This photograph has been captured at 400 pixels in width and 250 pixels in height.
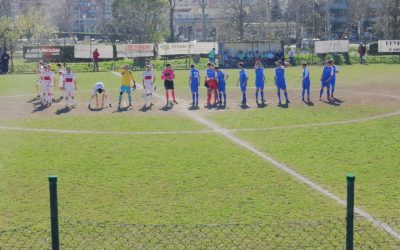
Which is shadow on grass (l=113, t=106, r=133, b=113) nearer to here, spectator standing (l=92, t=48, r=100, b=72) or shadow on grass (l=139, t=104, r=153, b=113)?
shadow on grass (l=139, t=104, r=153, b=113)

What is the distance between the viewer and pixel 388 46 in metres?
55.7

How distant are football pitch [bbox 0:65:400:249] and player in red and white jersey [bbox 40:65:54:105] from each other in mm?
879

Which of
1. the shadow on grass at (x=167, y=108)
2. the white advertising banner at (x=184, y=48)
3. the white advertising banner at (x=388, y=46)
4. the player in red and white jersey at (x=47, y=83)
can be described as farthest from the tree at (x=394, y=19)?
the player in red and white jersey at (x=47, y=83)

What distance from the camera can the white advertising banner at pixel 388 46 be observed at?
55281 millimetres

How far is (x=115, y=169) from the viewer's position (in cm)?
1562

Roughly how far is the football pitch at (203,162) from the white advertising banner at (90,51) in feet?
82.3

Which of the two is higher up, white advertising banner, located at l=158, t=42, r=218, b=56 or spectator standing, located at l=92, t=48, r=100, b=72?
white advertising banner, located at l=158, t=42, r=218, b=56

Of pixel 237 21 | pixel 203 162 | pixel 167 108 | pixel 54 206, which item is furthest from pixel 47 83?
pixel 237 21

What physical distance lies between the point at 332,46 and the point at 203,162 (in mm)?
40241

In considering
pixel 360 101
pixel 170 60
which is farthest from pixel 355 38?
pixel 360 101

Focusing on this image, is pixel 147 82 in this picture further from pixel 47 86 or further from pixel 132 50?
pixel 132 50

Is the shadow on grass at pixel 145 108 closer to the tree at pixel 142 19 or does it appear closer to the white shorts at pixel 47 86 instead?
the white shorts at pixel 47 86

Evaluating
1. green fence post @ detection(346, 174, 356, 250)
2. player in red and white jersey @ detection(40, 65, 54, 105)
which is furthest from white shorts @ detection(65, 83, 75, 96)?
green fence post @ detection(346, 174, 356, 250)

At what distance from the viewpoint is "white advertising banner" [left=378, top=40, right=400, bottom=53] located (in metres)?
55.3
